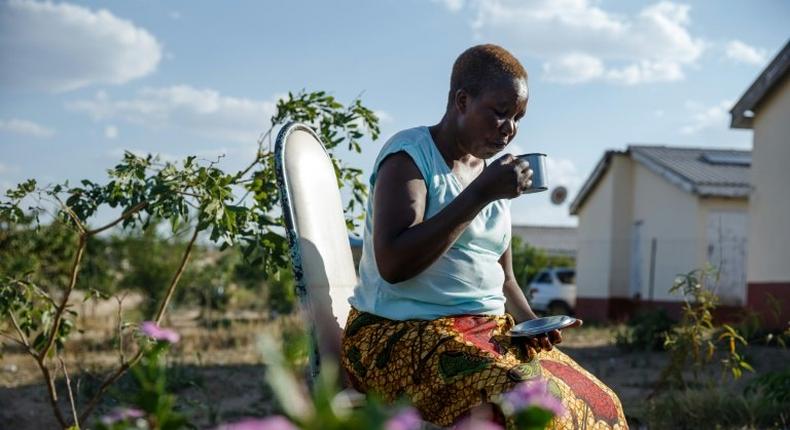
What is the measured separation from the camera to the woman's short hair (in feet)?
8.00

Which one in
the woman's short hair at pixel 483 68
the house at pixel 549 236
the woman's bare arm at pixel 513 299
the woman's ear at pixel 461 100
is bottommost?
the woman's bare arm at pixel 513 299

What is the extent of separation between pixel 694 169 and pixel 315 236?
18.1 meters

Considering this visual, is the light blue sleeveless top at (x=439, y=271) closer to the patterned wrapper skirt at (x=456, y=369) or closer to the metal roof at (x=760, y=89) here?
the patterned wrapper skirt at (x=456, y=369)

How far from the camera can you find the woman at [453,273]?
7.20ft

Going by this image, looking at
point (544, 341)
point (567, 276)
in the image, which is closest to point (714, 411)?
point (544, 341)

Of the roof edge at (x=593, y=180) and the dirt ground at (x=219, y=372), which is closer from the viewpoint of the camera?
the dirt ground at (x=219, y=372)

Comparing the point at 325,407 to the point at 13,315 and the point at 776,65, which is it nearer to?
the point at 13,315

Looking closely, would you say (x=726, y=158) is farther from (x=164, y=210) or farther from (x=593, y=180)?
(x=164, y=210)

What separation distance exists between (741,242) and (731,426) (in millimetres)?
13591

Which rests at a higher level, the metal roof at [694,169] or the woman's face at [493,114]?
the metal roof at [694,169]

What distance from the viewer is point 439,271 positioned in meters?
2.45

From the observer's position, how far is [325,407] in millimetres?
589

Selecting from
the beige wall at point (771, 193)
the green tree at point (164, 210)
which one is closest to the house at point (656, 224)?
the beige wall at point (771, 193)

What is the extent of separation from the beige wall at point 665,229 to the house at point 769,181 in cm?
420
